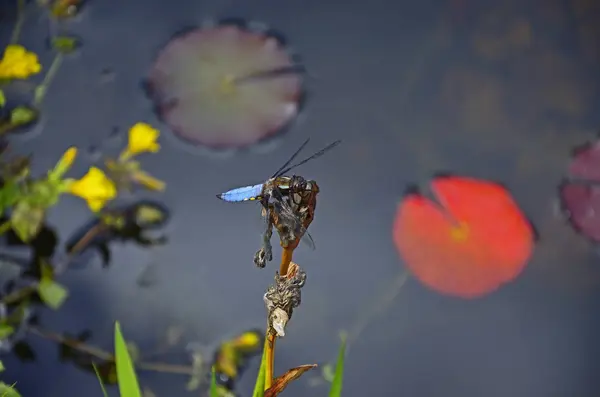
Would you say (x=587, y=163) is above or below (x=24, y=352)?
above

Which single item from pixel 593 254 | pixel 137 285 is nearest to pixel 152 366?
pixel 137 285

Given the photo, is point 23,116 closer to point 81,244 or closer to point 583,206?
point 81,244

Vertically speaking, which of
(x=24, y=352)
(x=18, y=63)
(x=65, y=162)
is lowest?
(x=24, y=352)

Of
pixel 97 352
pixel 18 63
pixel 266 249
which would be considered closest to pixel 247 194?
pixel 266 249

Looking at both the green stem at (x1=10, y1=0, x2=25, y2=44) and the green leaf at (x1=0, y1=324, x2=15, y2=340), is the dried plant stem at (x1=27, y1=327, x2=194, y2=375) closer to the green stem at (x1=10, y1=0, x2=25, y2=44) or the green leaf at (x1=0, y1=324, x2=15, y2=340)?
the green leaf at (x1=0, y1=324, x2=15, y2=340)

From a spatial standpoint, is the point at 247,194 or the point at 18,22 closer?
the point at 247,194

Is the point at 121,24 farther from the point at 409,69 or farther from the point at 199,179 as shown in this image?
the point at 409,69
